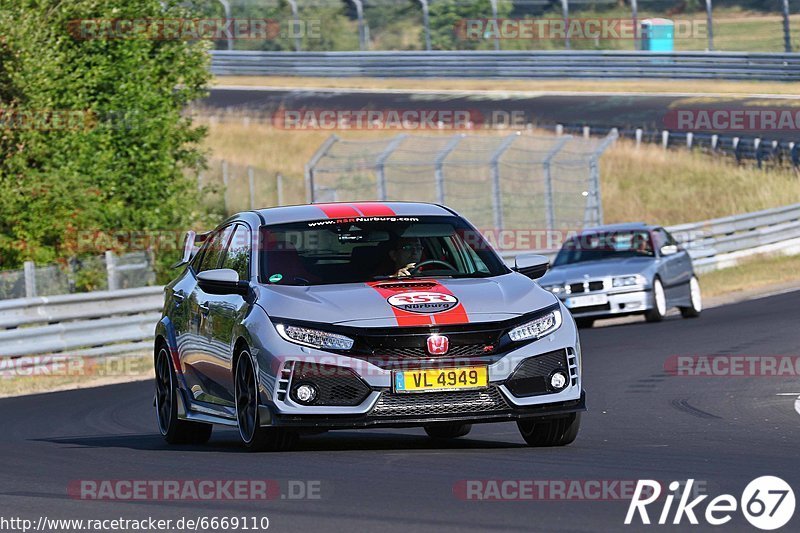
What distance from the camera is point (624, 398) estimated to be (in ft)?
46.9

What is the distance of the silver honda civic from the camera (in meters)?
23.2

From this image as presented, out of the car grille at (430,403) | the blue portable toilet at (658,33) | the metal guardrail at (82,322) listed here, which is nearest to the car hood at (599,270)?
the metal guardrail at (82,322)

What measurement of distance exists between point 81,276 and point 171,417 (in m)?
13.0

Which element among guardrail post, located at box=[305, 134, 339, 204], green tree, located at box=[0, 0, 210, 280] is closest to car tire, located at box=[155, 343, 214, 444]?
green tree, located at box=[0, 0, 210, 280]

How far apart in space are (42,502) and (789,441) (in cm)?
451

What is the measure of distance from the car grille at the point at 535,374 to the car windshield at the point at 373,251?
3.18 ft

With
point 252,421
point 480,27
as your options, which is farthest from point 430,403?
point 480,27

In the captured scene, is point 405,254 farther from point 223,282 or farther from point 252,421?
point 252,421

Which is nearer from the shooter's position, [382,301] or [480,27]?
[382,301]

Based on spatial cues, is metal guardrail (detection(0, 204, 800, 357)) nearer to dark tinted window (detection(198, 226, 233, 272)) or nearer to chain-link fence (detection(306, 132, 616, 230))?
chain-link fence (detection(306, 132, 616, 230))

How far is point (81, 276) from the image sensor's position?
966 inches

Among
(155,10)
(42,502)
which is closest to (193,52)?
(155,10)

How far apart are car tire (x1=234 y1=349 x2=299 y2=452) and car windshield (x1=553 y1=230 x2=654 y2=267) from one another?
1436 cm

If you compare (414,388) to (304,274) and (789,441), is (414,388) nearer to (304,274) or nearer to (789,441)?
(304,274)
